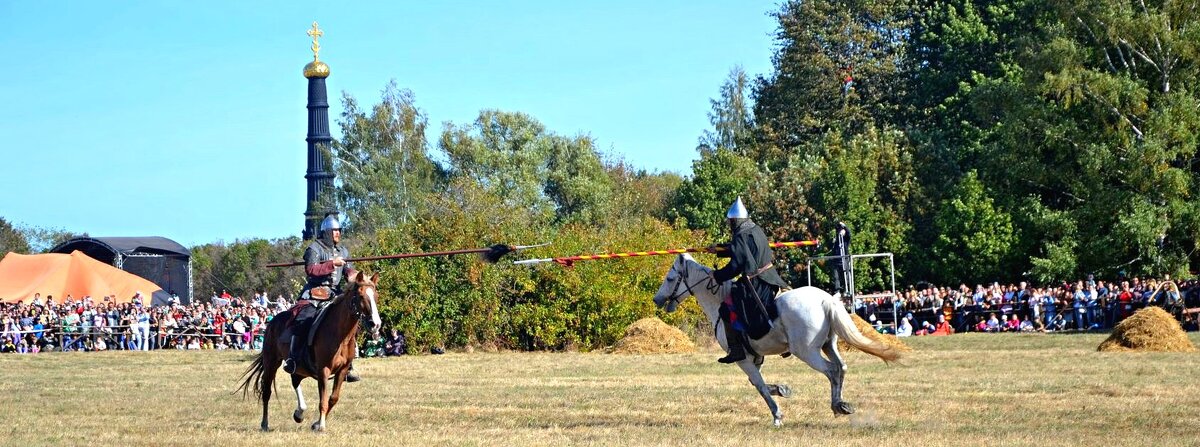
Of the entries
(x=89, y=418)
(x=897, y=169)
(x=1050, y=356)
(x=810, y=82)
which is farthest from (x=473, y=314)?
(x=810, y=82)

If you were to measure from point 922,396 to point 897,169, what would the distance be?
40.7 m

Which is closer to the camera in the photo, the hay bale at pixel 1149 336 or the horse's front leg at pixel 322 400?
the horse's front leg at pixel 322 400

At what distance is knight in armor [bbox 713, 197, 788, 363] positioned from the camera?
48.4ft

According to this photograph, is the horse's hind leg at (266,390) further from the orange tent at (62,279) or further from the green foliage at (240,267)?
the green foliage at (240,267)

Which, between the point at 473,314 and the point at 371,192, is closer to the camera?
the point at 473,314

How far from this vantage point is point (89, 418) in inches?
673

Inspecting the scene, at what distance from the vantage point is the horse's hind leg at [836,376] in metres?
14.0

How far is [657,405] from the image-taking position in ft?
55.1

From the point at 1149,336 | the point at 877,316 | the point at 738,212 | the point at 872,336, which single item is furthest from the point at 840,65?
the point at 738,212

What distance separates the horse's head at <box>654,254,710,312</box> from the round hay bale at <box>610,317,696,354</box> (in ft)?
49.5

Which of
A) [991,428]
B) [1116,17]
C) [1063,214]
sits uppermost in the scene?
[1116,17]

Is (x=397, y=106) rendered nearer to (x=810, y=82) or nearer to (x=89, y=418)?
(x=810, y=82)

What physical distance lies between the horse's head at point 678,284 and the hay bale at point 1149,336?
530 inches

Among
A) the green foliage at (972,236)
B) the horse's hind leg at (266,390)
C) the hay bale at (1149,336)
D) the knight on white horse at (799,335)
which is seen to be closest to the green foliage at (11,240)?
the green foliage at (972,236)
